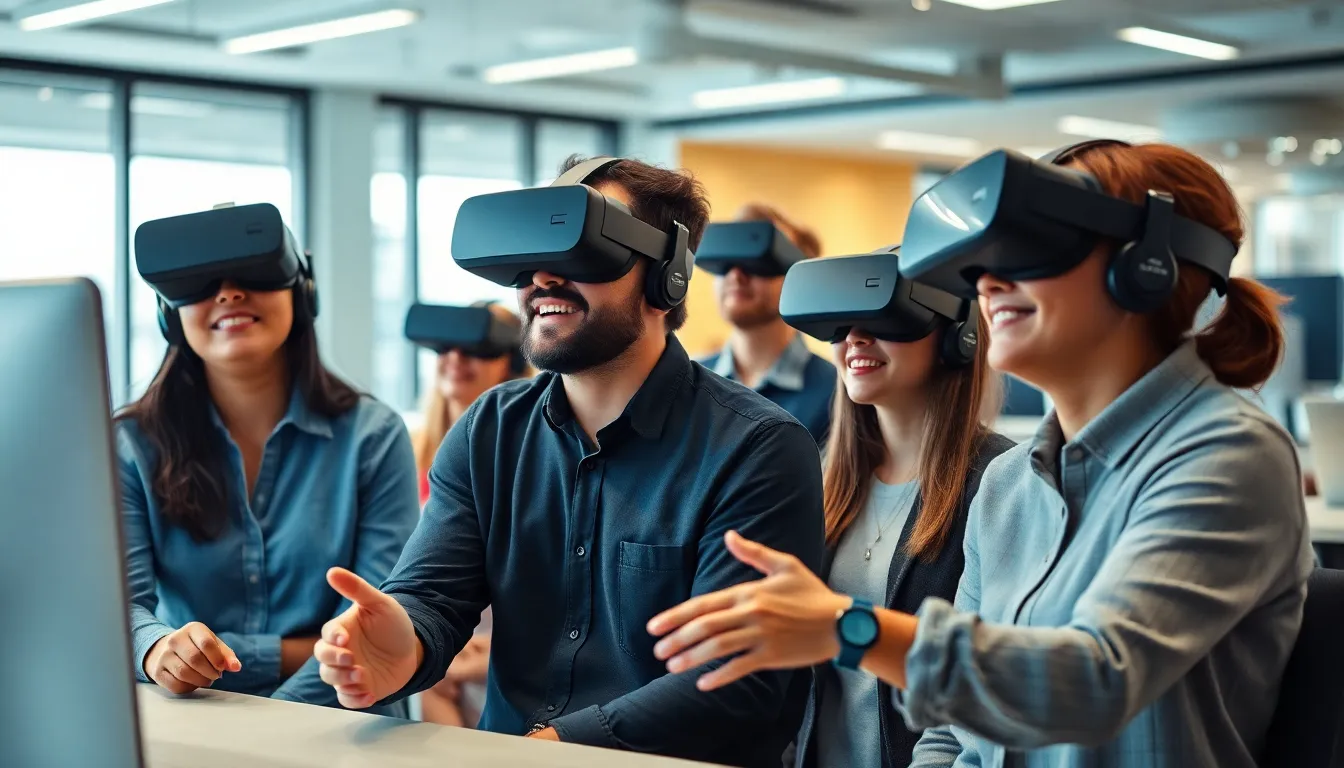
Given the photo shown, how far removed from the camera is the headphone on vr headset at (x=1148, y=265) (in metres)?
1.26

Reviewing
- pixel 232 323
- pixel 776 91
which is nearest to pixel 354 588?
pixel 232 323

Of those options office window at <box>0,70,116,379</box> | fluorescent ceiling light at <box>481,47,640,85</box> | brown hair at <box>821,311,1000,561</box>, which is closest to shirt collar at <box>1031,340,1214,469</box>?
brown hair at <box>821,311,1000,561</box>

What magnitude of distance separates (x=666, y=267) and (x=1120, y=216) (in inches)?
28.8

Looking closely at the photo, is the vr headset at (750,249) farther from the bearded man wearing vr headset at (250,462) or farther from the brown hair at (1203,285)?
the brown hair at (1203,285)

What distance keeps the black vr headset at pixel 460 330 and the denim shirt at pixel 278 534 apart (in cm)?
115

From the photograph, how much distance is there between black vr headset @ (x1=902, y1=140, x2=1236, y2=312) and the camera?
1221mm

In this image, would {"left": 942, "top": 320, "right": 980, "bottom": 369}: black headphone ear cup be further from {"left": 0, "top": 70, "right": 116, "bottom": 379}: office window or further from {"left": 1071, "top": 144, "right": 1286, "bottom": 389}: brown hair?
{"left": 0, "top": 70, "right": 116, "bottom": 379}: office window

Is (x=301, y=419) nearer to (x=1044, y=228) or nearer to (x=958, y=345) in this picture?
(x=958, y=345)

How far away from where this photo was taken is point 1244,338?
4.49 feet

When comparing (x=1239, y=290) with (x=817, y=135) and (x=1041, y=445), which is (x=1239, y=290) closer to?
(x=1041, y=445)

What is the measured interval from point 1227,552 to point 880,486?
96 cm

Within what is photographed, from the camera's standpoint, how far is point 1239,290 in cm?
138

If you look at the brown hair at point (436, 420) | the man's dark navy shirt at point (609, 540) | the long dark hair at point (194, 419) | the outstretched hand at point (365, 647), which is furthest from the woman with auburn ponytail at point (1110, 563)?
the brown hair at point (436, 420)

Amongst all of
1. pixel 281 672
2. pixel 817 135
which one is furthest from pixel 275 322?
pixel 817 135
